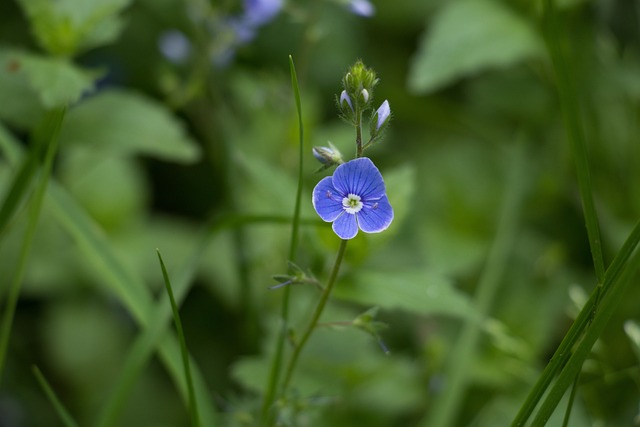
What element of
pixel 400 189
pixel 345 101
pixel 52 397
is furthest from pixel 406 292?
pixel 52 397

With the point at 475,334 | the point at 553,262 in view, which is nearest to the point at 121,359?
the point at 475,334

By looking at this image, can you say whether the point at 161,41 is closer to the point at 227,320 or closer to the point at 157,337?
the point at 227,320

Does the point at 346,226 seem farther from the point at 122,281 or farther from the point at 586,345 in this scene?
the point at 122,281

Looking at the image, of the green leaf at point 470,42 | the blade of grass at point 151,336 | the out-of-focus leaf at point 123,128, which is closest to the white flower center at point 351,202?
the blade of grass at point 151,336

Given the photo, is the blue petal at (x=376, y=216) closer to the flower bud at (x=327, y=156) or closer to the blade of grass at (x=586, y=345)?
the flower bud at (x=327, y=156)

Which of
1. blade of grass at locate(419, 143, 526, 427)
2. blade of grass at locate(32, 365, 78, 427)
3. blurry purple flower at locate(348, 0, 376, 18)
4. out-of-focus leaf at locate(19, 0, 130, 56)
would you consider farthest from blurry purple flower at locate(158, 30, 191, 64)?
blade of grass at locate(32, 365, 78, 427)

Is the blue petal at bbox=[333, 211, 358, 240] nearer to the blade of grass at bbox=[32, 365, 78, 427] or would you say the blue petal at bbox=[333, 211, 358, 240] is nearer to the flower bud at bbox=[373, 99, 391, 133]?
the flower bud at bbox=[373, 99, 391, 133]
